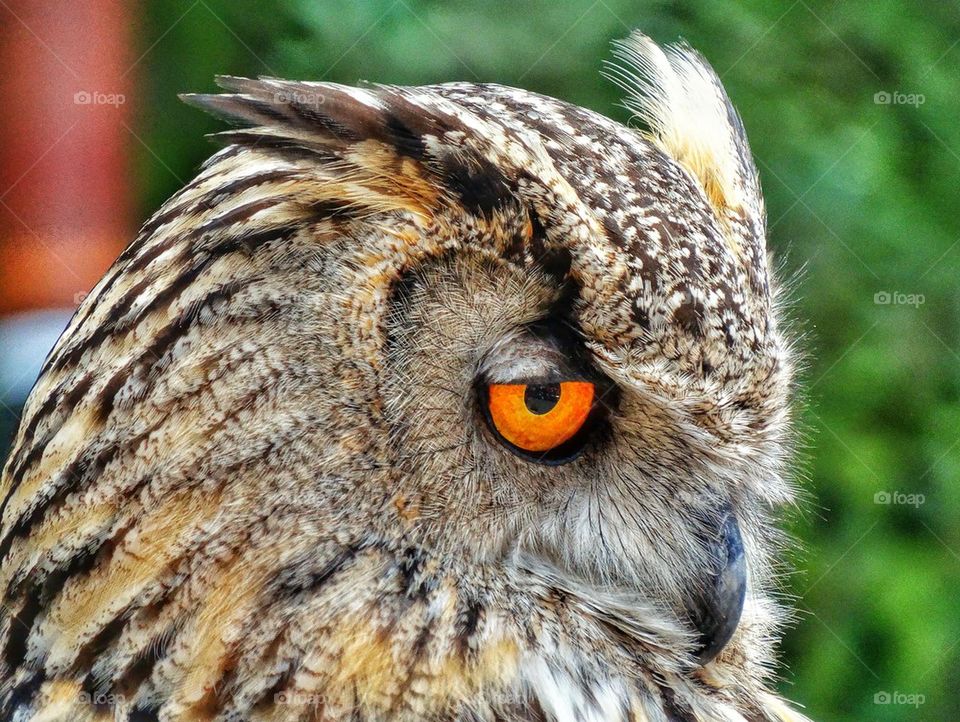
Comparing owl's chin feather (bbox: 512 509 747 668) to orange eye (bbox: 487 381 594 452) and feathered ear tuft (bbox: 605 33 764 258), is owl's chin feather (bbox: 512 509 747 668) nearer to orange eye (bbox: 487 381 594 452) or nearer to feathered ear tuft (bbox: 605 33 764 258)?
orange eye (bbox: 487 381 594 452)

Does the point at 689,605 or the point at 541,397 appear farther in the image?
the point at 689,605

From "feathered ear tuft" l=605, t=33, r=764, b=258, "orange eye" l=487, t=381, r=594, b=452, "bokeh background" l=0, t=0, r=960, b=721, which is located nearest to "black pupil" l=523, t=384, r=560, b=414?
"orange eye" l=487, t=381, r=594, b=452

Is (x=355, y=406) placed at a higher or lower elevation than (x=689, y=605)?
higher

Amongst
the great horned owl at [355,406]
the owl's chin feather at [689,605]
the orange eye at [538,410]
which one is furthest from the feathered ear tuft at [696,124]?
the owl's chin feather at [689,605]

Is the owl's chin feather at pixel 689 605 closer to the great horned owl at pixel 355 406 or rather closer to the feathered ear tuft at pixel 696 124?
the great horned owl at pixel 355 406

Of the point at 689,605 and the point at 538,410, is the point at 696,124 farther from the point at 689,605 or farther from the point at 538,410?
the point at 689,605

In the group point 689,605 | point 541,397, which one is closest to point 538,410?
point 541,397
